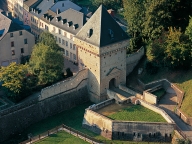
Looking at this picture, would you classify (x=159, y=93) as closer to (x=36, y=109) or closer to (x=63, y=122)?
(x=63, y=122)

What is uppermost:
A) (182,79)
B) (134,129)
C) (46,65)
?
(46,65)

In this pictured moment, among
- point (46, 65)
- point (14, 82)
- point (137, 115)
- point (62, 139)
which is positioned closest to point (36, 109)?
point (14, 82)

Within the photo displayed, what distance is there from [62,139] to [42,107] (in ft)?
29.8

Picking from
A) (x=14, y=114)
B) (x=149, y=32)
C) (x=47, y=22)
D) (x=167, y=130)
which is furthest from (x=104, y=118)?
(x=47, y=22)

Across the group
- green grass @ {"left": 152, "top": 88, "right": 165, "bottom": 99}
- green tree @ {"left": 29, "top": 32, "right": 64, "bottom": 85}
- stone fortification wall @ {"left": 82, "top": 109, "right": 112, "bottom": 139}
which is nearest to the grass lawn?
green grass @ {"left": 152, "top": 88, "right": 165, "bottom": 99}

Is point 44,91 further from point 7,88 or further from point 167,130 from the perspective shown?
point 167,130

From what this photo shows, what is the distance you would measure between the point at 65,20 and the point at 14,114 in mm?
23596

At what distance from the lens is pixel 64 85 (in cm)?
6588

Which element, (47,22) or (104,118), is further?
(47,22)

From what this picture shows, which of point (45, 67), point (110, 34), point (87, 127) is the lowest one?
point (87, 127)

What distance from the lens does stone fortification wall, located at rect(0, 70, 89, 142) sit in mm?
61344

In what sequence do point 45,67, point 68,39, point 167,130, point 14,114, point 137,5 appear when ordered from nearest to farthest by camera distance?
point 167,130 → point 14,114 → point 45,67 → point 137,5 → point 68,39

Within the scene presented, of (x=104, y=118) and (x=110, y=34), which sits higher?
(x=110, y=34)

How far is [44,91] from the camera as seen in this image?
64.1m
